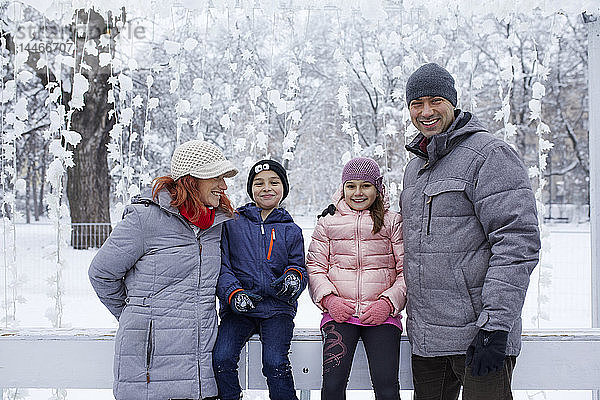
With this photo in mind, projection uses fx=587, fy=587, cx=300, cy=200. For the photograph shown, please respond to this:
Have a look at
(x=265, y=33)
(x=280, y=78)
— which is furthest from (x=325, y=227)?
(x=280, y=78)

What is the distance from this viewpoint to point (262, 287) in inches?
99.0

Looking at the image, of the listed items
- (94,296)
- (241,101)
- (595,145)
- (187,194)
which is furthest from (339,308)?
(94,296)

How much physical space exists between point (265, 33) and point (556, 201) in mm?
20149

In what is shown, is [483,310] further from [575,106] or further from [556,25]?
[575,106]

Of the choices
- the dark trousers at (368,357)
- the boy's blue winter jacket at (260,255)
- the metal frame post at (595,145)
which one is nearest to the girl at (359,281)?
the dark trousers at (368,357)

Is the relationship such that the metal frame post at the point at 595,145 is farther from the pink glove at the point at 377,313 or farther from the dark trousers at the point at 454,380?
the pink glove at the point at 377,313

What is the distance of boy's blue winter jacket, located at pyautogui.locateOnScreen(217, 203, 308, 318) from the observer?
2521 millimetres

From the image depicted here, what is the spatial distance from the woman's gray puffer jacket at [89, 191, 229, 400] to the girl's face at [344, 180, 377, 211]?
68cm

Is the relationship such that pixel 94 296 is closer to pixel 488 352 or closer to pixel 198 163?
pixel 198 163

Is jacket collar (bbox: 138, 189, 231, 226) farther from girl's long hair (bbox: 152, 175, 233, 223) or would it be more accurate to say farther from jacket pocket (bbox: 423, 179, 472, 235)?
jacket pocket (bbox: 423, 179, 472, 235)

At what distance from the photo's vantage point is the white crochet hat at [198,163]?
2.39 metres

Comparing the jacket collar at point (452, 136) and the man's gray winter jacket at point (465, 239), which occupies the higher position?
the jacket collar at point (452, 136)

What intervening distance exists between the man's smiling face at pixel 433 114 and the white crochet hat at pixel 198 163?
802 millimetres

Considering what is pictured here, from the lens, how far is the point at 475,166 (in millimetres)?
2086
